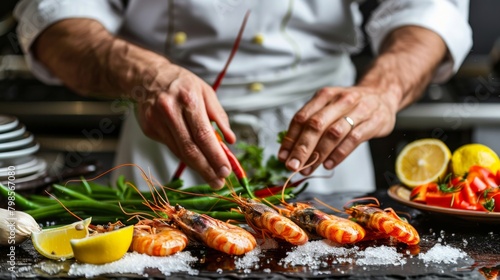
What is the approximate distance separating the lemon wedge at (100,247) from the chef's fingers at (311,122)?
470 millimetres

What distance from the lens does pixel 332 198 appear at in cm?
176

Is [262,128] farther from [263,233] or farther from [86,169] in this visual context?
[263,233]

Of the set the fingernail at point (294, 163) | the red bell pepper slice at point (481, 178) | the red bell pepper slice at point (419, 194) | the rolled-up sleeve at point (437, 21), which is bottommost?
the red bell pepper slice at point (419, 194)

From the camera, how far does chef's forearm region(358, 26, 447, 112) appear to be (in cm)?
186

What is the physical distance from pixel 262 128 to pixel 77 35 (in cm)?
57

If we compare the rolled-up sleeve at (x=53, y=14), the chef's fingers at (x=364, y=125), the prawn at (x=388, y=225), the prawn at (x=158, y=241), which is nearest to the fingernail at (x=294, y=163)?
the chef's fingers at (x=364, y=125)

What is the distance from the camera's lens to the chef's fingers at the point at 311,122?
5.10ft

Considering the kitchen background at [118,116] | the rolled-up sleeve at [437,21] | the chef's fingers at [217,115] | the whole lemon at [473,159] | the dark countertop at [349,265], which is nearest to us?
the dark countertop at [349,265]

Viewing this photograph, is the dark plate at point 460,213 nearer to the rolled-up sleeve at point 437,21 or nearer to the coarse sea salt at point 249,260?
the coarse sea salt at point 249,260

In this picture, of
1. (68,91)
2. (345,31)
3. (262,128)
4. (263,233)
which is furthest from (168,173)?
(68,91)

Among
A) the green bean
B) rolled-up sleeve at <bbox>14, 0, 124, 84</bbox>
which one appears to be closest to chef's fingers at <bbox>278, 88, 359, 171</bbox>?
the green bean

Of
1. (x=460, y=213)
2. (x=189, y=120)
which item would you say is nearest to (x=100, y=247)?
(x=189, y=120)

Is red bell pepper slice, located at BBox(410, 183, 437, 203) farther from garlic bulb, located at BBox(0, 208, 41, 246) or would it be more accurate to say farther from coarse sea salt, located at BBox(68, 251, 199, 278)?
garlic bulb, located at BBox(0, 208, 41, 246)

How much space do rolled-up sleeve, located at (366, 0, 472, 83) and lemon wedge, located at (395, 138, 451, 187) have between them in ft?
1.26
